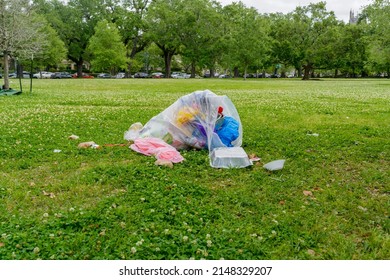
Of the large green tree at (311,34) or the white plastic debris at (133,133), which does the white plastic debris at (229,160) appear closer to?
the white plastic debris at (133,133)

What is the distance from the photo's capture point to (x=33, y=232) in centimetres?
394

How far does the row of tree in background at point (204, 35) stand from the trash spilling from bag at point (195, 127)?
49.1 meters

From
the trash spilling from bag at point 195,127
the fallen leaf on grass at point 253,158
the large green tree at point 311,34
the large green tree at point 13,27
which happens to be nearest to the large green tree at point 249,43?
the large green tree at point 311,34

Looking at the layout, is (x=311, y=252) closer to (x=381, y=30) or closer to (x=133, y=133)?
(x=133, y=133)

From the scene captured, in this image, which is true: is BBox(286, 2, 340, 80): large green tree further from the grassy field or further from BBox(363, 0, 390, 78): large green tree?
the grassy field

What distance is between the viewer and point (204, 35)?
207ft

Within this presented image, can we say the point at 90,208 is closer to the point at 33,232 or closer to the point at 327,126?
the point at 33,232

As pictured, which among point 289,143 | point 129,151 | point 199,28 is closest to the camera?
point 129,151

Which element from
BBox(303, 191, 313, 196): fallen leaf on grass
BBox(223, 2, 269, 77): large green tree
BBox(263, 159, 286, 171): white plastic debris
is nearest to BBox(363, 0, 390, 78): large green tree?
BBox(223, 2, 269, 77): large green tree

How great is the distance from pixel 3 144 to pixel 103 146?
222 centimetres

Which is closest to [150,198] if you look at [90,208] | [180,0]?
[90,208]

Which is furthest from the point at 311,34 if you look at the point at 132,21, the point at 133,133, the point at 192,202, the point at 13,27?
the point at 192,202

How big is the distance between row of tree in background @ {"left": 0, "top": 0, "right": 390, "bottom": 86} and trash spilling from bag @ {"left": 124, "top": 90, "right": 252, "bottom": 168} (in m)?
49.1

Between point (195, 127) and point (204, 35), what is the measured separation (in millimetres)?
58765
